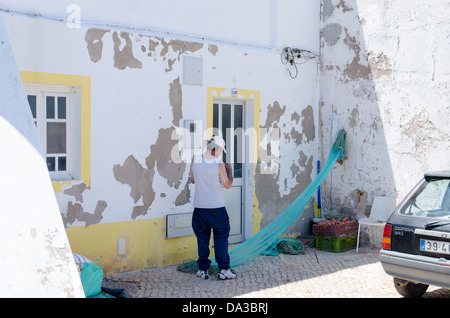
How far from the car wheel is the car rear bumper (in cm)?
45

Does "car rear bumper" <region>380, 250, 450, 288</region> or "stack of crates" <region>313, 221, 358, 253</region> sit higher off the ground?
"car rear bumper" <region>380, 250, 450, 288</region>

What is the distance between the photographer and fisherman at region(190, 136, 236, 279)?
283 inches

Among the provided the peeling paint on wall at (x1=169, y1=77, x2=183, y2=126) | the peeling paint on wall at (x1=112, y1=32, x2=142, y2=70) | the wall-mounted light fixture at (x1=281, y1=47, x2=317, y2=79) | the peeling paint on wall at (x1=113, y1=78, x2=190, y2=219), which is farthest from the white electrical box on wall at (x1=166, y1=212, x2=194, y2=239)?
the wall-mounted light fixture at (x1=281, y1=47, x2=317, y2=79)

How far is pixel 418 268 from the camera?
5734mm

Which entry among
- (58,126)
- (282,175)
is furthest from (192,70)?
(282,175)

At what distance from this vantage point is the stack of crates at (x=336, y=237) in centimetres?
926

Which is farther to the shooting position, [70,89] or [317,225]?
[317,225]

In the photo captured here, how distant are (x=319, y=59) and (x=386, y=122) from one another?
1854mm

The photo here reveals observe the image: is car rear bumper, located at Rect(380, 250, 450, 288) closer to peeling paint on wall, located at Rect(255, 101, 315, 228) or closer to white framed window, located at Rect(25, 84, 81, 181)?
peeling paint on wall, located at Rect(255, 101, 315, 228)

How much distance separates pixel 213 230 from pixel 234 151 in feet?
7.13

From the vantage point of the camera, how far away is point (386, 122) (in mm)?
9516
